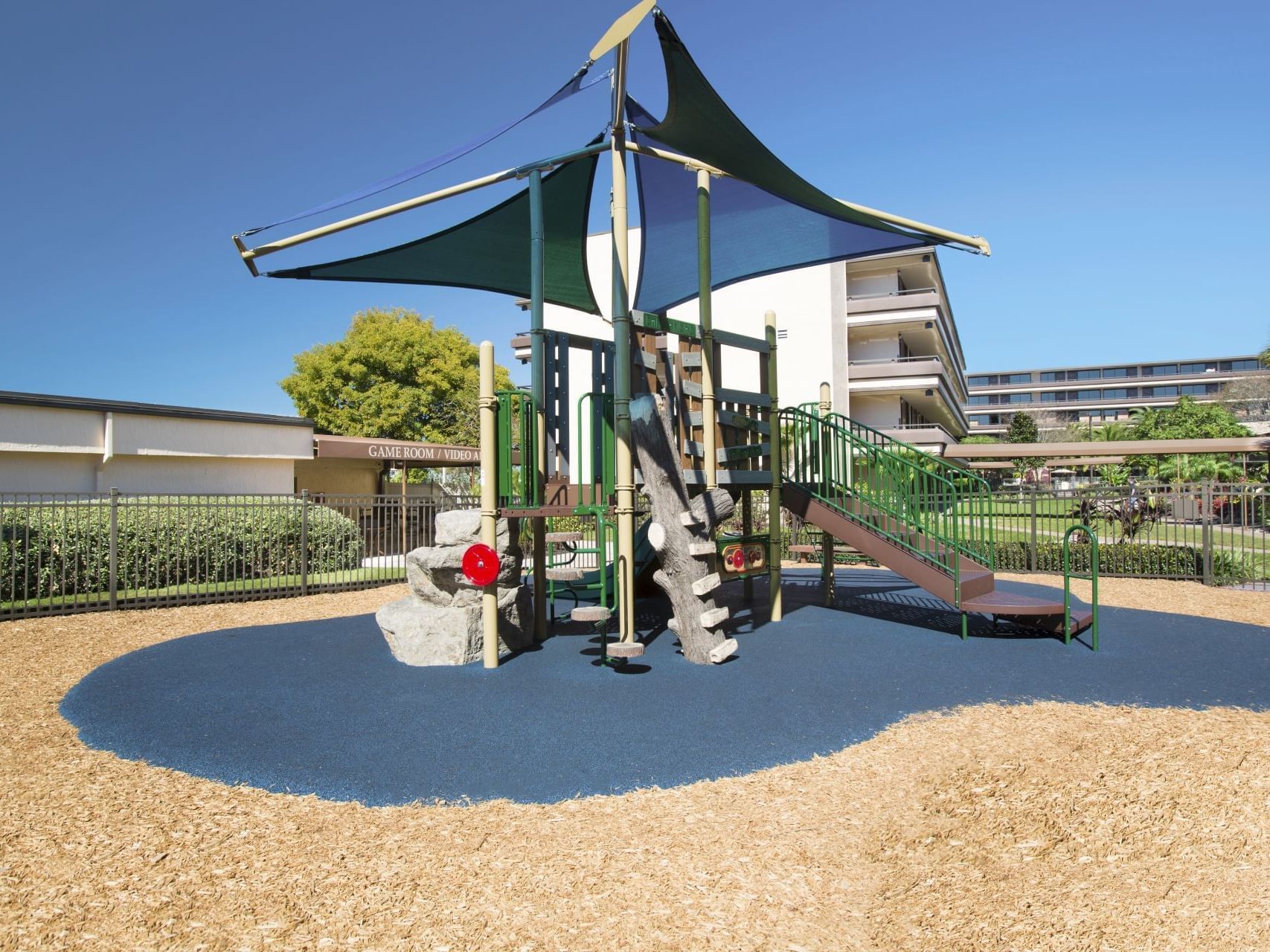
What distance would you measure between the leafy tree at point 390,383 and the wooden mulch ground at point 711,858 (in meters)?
32.9

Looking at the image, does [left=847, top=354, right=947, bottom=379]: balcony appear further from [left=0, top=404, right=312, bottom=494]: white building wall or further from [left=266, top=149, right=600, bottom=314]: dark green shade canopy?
[left=266, top=149, right=600, bottom=314]: dark green shade canopy

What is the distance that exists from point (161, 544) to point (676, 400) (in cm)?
953

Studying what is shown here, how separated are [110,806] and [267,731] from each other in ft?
4.31

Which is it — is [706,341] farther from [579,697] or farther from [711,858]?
[711,858]

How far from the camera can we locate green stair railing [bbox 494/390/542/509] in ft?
24.4

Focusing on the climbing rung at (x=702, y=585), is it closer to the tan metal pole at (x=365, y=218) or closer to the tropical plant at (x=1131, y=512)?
the tan metal pole at (x=365, y=218)

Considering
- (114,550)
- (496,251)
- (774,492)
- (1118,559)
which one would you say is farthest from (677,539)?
(1118,559)

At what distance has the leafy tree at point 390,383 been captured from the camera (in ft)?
121

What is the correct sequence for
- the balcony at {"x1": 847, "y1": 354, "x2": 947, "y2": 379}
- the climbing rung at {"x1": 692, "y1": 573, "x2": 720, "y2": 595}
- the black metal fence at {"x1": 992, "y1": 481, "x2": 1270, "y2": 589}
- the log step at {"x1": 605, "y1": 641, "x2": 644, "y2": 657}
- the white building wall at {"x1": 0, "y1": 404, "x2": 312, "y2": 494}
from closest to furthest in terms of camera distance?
the log step at {"x1": 605, "y1": 641, "x2": 644, "y2": 657}
the climbing rung at {"x1": 692, "y1": 573, "x2": 720, "y2": 595}
the black metal fence at {"x1": 992, "y1": 481, "x2": 1270, "y2": 589}
the white building wall at {"x1": 0, "y1": 404, "x2": 312, "y2": 494}
the balcony at {"x1": 847, "y1": 354, "x2": 947, "y2": 379}

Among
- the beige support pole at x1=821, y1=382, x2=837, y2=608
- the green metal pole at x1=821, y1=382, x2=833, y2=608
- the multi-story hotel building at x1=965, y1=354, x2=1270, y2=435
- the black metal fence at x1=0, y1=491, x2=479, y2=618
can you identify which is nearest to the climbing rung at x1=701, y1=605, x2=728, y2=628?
the green metal pole at x1=821, y1=382, x2=833, y2=608

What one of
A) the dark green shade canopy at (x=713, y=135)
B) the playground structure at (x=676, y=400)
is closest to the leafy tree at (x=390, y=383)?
the playground structure at (x=676, y=400)

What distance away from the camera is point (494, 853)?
140 inches

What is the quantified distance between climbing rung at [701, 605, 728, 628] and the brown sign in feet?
43.5

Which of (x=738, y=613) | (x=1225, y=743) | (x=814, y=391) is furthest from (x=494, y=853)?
(x=814, y=391)
